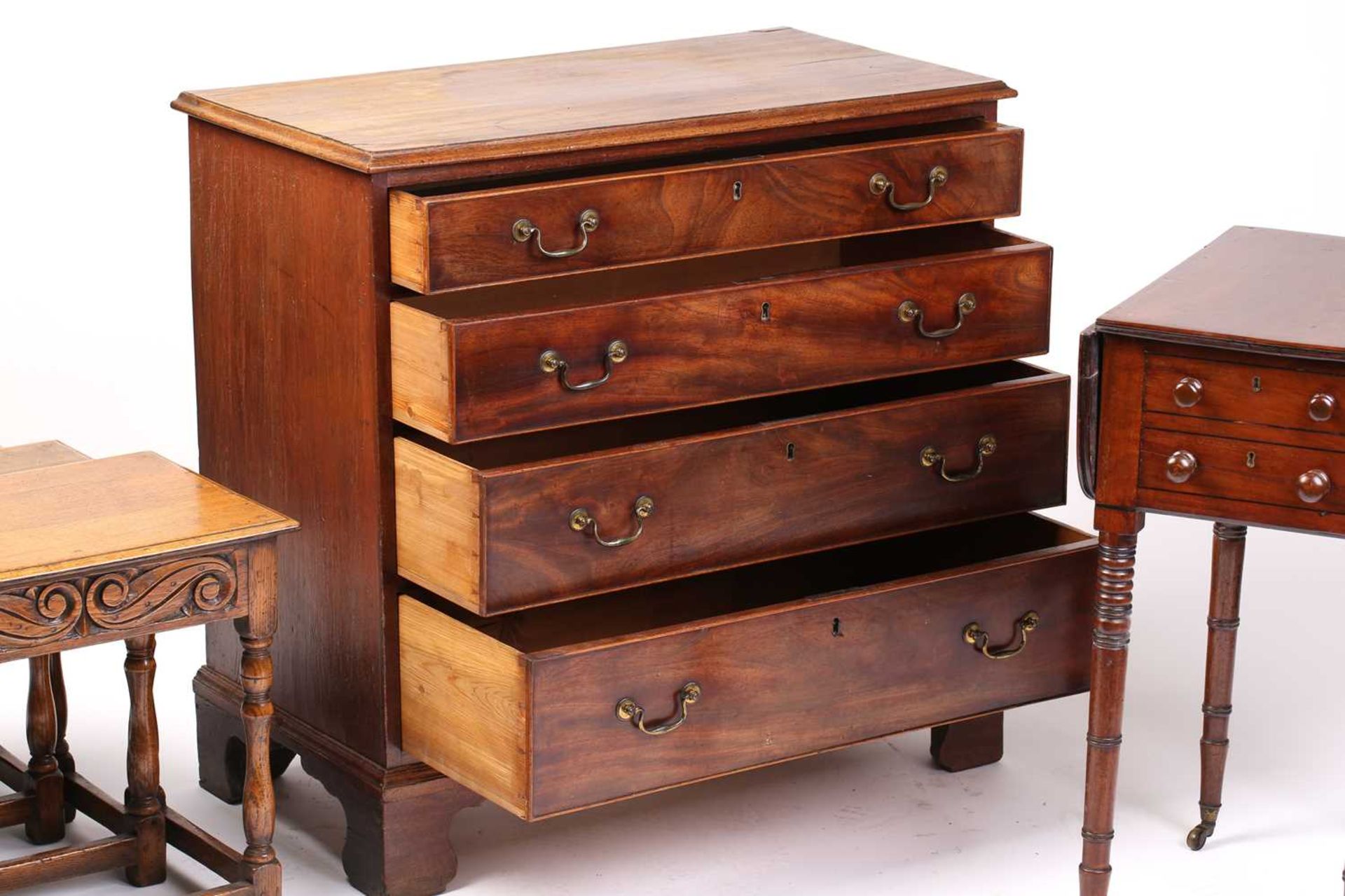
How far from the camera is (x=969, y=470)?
3.92m

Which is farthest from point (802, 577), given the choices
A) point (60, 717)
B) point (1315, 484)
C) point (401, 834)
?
point (60, 717)

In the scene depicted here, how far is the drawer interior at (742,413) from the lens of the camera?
3938 millimetres

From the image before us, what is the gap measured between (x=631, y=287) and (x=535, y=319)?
649mm

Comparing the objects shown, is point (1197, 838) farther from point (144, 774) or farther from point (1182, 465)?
point (144, 774)

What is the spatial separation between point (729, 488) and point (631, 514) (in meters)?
0.17

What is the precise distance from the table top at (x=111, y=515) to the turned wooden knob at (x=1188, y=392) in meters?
1.18

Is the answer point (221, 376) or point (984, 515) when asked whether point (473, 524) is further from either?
point (984, 515)

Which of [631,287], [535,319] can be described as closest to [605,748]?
[535,319]

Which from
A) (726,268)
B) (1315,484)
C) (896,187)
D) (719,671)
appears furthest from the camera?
(726,268)

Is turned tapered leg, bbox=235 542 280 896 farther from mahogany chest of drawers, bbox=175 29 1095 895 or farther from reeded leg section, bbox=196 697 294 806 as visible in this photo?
reeded leg section, bbox=196 697 294 806

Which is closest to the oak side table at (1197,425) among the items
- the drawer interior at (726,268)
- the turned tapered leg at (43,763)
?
the drawer interior at (726,268)

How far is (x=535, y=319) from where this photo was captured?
3430mm

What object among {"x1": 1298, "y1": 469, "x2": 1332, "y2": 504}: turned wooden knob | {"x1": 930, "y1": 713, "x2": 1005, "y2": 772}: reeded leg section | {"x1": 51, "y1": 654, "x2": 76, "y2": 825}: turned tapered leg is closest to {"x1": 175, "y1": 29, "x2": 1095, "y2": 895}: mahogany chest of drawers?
{"x1": 930, "y1": 713, "x2": 1005, "y2": 772}: reeded leg section

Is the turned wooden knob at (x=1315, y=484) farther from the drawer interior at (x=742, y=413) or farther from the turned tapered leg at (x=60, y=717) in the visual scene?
the turned tapered leg at (x=60, y=717)
